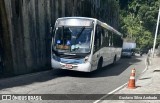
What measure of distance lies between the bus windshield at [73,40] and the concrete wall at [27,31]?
2065 millimetres

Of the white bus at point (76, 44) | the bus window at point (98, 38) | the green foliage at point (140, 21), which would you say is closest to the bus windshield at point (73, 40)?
the white bus at point (76, 44)

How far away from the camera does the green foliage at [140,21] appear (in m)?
76.6

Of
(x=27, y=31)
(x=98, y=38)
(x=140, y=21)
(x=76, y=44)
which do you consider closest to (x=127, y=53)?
(x=98, y=38)

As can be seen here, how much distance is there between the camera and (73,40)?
51.0 ft

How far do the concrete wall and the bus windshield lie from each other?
2065 millimetres

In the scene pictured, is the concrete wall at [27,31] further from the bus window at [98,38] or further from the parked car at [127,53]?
the parked car at [127,53]

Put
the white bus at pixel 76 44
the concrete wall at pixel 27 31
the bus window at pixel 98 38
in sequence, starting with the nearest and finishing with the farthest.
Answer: the concrete wall at pixel 27 31 < the white bus at pixel 76 44 < the bus window at pixel 98 38

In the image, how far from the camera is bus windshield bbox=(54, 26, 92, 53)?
15.5 meters

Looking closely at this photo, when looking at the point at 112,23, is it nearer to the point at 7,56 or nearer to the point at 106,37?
the point at 106,37

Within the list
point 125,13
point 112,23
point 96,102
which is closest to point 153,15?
point 125,13

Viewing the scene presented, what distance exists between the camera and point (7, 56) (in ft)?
50.0

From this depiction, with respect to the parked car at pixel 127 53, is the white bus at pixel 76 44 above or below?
above

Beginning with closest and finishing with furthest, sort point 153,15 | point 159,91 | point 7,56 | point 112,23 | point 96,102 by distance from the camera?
point 96,102 < point 159,91 < point 7,56 < point 112,23 < point 153,15

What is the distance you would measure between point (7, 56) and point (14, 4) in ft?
9.21
